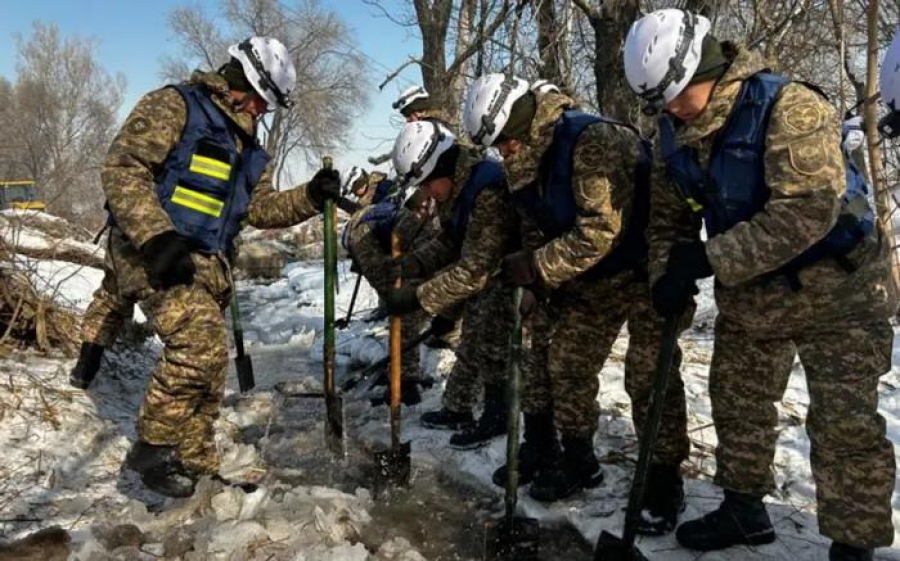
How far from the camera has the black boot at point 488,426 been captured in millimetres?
4098

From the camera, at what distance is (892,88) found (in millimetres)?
2881

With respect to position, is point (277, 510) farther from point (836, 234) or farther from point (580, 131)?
point (836, 234)

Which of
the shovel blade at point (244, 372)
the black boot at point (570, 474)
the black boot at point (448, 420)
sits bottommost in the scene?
the black boot at point (570, 474)

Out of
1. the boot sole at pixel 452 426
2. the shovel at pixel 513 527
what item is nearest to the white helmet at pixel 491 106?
the shovel at pixel 513 527

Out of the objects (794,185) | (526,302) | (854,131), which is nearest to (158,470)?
(526,302)

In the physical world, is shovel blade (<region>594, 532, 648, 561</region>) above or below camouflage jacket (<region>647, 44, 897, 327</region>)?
below

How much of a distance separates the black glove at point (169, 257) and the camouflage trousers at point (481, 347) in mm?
1930

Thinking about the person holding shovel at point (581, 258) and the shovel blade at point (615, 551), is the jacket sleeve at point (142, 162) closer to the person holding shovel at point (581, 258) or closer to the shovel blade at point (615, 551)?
the person holding shovel at point (581, 258)

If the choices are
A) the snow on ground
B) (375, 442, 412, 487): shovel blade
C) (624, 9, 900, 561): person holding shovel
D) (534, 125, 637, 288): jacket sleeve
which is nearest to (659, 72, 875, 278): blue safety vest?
(624, 9, 900, 561): person holding shovel

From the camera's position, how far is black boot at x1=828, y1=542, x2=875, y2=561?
7.97 ft

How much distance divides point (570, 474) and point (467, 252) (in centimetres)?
128

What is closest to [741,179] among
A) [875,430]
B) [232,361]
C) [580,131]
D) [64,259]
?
[580,131]

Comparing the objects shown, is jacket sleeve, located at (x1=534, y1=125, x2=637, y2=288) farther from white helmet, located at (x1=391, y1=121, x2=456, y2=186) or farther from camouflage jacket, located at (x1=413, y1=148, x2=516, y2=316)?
white helmet, located at (x1=391, y1=121, x2=456, y2=186)

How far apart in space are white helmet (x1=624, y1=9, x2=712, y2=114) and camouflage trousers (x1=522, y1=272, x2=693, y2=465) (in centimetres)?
99
